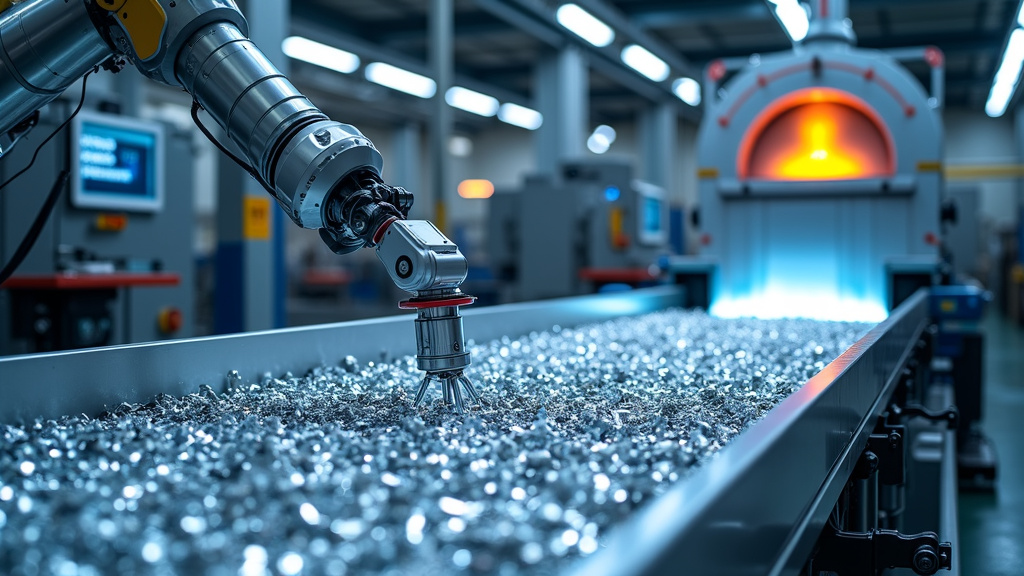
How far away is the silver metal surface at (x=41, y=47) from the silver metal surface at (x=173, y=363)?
51 centimetres

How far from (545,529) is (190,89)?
3.86 ft

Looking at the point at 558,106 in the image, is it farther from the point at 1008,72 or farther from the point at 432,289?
the point at 432,289

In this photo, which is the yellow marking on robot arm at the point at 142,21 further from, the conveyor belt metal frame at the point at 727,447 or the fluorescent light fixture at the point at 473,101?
the fluorescent light fixture at the point at 473,101

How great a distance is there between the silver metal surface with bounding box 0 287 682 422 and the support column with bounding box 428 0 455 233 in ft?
14.2

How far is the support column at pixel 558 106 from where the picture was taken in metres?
10.6

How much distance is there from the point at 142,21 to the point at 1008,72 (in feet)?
38.8

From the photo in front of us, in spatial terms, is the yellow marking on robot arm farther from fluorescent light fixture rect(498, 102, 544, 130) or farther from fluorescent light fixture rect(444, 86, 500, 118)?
fluorescent light fixture rect(498, 102, 544, 130)

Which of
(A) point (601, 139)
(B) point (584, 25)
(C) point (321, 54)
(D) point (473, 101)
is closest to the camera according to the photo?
(B) point (584, 25)

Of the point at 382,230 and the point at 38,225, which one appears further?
the point at 38,225

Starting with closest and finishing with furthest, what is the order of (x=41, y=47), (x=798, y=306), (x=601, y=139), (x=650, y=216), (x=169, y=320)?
(x=41, y=47)
(x=798, y=306)
(x=169, y=320)
(x=650, y=216)
(x=601, y=139)

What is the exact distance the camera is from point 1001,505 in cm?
379

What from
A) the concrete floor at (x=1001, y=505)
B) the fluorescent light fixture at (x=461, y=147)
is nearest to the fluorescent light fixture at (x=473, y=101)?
the fluorescent light fixture at (x=461, y=147)

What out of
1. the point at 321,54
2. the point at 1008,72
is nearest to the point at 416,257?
the point at 321,54

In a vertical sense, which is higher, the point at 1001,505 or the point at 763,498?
the point at 763,498
